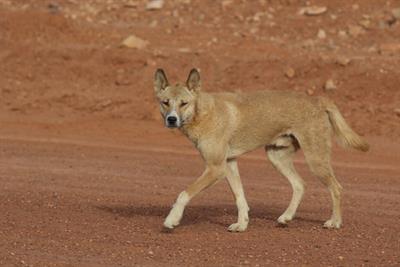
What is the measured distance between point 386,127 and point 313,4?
628cm

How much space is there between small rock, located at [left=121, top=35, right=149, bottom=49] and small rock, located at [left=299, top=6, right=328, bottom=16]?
11.0 feet

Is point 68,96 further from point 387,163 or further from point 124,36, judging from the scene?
point 387,163

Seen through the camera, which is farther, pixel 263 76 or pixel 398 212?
pixel 263 76

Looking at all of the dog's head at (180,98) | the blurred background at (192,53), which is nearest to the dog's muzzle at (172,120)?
the dog's head at (180,98)

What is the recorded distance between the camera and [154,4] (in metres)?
26.3

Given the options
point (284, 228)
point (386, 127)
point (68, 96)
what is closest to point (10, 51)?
point (68, 96)

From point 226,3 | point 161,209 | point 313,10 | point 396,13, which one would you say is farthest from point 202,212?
point 226,3

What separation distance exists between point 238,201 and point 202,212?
1073 millimetres

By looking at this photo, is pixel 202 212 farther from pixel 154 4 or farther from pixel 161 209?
pixel 154 4

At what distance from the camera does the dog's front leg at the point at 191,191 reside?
460 inches

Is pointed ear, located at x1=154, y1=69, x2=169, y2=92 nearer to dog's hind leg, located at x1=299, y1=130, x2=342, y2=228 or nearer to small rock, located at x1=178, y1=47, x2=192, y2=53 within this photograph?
dog's hind leg, located at x1=299, y1=130, x2=342, y2=228

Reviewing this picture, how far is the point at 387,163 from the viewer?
17.5 metres

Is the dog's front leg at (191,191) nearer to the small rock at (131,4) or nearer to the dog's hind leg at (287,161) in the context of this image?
the dog's hind leg at (287,161)

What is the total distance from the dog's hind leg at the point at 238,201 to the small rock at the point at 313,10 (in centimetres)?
1266
